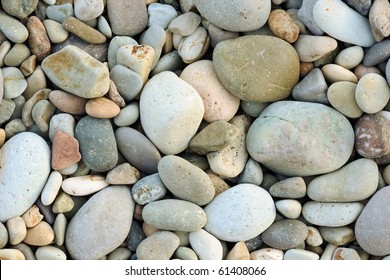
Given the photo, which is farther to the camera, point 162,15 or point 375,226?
point 162,15

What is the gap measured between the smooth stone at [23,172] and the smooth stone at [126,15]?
0.33 m

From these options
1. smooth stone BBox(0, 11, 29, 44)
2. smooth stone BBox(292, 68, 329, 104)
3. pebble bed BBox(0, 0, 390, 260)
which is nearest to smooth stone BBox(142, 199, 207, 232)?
pebble bed BBox(0, 0, 390, 260)

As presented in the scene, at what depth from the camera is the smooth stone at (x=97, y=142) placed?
1.49 m

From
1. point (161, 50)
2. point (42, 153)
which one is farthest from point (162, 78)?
point (42, 153)

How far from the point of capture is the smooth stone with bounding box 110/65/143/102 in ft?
4.94

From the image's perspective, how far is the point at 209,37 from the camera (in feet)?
5.13

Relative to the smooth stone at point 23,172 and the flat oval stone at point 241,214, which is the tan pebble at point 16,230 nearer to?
the smooth stone at point 23,172

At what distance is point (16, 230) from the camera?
4.80 feet

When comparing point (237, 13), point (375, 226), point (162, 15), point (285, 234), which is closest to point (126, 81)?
point (162, 15)

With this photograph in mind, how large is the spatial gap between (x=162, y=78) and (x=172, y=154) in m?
0.18

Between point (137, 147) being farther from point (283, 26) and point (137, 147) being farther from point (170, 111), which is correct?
point (283, 26)

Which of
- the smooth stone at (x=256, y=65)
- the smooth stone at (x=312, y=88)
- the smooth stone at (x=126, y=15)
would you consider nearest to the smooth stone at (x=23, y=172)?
the smooth stone at (x=126, y=15)

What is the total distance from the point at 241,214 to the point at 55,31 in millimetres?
607

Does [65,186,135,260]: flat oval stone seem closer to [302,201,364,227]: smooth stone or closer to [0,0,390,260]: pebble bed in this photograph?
[0,0,390,260]: pebble bed
